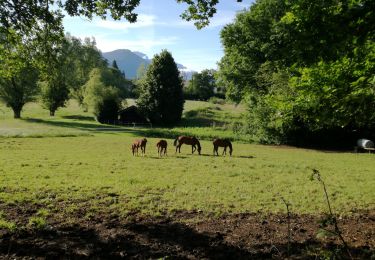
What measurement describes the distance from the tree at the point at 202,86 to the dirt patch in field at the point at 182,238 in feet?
347

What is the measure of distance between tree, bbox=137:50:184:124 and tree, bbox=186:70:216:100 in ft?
143

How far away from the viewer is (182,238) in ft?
27.9

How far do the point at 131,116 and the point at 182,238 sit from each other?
68.1 meters

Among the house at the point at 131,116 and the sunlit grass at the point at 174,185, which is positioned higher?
the house at the point at 131,116

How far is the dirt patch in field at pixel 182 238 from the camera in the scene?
7.49 meters

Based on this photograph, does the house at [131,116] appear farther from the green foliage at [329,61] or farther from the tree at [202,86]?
the green foliage at [329,61]

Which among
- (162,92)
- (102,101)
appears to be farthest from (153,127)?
(102,101)

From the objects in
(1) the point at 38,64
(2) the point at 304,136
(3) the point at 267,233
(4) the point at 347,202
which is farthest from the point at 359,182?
(2) the point at 304,136

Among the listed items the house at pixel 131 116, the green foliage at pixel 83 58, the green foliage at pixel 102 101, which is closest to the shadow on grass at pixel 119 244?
the green foliage at pixel 102 101

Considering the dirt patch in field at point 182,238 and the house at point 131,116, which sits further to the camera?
the house at point 131,116

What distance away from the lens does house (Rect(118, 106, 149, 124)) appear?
74562 mm

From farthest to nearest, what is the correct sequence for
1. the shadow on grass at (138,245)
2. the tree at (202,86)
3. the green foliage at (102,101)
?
the tree at (202,86)
the green foliage at (102,101)
the shadow on grass at (138,245)

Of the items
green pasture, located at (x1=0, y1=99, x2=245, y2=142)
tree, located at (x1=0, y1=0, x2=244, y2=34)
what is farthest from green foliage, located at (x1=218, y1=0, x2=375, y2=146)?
green pasture, located at (x1=0, y1=99, x2=245, y2=142)

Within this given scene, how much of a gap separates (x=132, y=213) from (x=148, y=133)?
126ft
